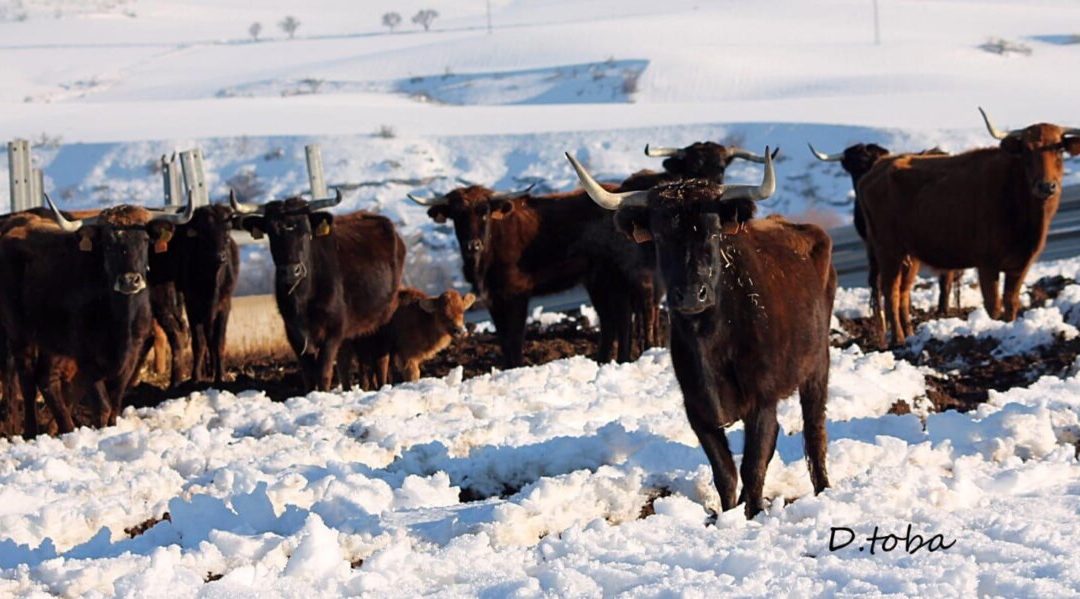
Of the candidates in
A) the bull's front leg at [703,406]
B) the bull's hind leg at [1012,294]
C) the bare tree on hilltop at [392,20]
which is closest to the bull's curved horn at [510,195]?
the bull's hind leg at [1012,294]

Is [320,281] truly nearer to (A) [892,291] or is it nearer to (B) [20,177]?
(A) [892,291]

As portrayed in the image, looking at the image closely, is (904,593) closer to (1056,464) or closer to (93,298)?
(1056,464)

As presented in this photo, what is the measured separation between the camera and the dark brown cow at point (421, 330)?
55.7 feet

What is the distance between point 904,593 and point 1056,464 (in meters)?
2.75

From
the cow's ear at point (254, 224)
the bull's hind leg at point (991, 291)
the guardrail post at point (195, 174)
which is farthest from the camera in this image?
the guardrail post at point (195, 174)

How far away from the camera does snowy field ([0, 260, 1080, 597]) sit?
6.65 meters

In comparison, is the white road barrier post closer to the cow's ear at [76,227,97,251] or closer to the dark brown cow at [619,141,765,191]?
the cow's ear at [76,227,97,251]

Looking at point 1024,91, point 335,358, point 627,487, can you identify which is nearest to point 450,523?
point 627,487

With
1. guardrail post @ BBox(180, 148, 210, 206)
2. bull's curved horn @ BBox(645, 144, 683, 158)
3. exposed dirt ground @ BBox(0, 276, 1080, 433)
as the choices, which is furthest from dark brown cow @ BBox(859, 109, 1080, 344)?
guardrail post @ BBox(180, 148, 210, 206)

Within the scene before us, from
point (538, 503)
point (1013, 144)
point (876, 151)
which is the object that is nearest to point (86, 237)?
point (538, 503)

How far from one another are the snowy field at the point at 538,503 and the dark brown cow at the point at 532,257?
4142mm

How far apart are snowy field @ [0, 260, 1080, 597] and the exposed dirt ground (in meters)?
0.99

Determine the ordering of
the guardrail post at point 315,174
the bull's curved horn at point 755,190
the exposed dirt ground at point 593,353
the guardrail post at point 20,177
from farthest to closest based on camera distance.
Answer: the guardrail post at point 315,174, the guardrail post at point 20,177, the exposed dirt ground at point 593,353, the bull's curved horn at point 755,190

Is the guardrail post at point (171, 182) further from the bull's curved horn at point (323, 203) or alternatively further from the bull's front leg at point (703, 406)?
the bull's front leg at point (703, 406)
